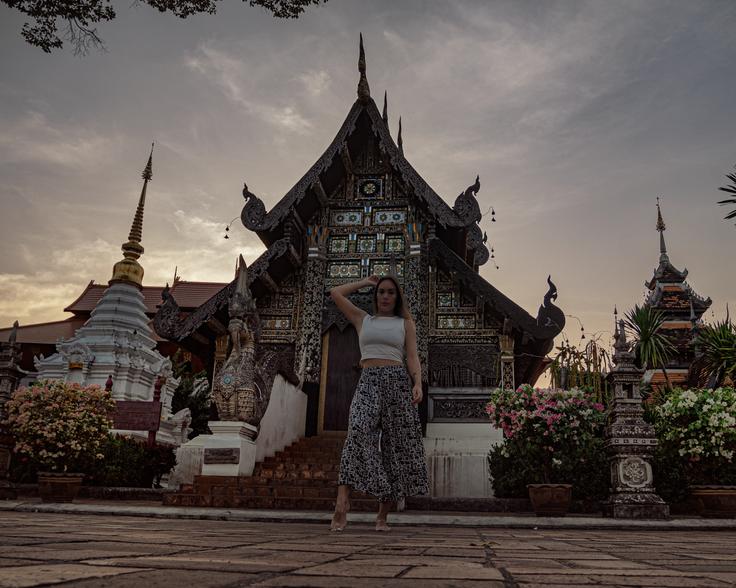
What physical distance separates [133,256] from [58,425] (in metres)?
13.1

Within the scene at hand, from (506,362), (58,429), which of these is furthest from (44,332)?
(506,362)

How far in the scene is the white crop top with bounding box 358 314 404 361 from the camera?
4.27m

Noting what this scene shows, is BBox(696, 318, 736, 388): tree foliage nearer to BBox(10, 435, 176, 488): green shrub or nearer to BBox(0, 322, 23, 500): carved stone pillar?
BBox(10, 435, 176, 488): green shrub

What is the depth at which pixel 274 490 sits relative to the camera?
7.25m

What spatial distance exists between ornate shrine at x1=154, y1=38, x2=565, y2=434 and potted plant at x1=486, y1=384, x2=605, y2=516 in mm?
3083

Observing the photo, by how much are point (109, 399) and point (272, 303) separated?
419 centimetres

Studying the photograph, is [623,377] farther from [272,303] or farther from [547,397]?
[272,303]

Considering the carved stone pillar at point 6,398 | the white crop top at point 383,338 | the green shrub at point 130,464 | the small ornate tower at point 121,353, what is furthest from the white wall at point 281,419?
the small ornate tower at point 121,353

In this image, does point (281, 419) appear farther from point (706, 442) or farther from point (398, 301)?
point (706, 442)

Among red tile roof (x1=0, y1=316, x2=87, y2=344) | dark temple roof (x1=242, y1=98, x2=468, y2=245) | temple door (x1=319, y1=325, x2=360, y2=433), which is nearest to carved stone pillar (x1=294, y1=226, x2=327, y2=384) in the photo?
temple door (x1=319, y1=325, x2=360, y2=433)

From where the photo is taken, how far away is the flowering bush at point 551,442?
6.79 metres

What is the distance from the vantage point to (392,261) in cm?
1176

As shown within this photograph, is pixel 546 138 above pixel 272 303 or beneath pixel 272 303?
above

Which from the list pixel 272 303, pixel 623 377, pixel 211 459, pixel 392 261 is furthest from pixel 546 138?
pixel 211 459
